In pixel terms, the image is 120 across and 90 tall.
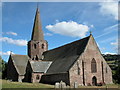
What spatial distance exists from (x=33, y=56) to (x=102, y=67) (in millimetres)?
25931

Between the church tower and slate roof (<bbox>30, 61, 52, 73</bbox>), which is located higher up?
the church tower

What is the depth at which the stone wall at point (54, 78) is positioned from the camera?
123ft

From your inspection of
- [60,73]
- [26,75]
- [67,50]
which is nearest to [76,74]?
[60,73]

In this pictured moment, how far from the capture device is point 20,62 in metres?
55.4

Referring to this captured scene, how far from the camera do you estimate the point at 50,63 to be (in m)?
49.2

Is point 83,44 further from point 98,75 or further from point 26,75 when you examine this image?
point 26,75

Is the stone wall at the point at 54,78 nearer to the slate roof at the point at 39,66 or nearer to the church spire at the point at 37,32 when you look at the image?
the slate roof at the point at 39,66

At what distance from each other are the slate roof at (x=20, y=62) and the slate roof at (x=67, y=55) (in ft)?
29.0

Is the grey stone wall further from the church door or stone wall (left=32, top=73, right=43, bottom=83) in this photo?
the church door

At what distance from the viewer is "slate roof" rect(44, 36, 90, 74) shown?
39.9 metres

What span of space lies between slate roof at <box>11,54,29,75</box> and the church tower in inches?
107

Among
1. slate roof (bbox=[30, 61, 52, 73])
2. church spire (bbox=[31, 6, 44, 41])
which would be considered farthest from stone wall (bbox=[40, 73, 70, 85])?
church spire (bbox=[31, 6, 44, 41])

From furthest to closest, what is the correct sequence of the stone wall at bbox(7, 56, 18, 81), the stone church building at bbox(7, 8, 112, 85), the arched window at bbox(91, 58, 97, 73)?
1. the stone wall at bbox(7, 56, 18, 81)
2. the arched window at bbox(91, 58, 97, 73)
3. the stone church building at bbox(7, 8, 112, 85)

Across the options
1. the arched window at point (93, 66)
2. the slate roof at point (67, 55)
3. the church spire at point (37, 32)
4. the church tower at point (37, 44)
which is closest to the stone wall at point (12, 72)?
the church tower at point (37, 44)
